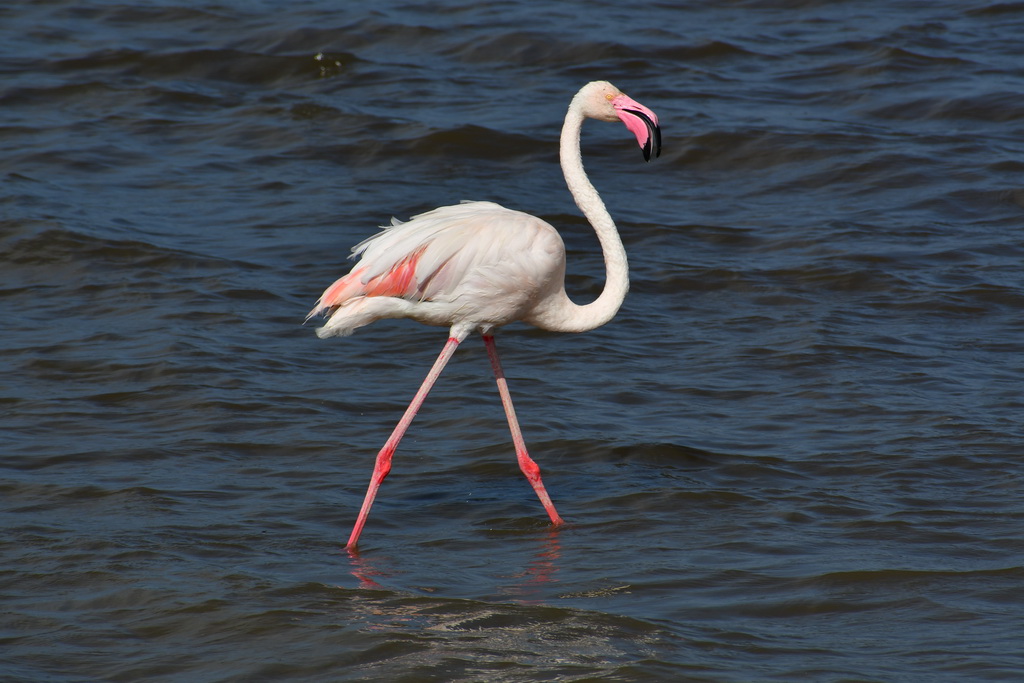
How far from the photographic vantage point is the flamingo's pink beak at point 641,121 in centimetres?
691

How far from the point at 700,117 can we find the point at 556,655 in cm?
933

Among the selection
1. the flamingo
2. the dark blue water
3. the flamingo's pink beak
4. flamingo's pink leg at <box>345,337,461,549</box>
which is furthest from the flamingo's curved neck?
the dark blue water

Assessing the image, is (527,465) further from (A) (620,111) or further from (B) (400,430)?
(A) (620,111)

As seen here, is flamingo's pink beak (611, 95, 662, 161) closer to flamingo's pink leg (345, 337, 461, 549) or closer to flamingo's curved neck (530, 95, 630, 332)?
flamingo's curved neck (530, 95, 630, 332)

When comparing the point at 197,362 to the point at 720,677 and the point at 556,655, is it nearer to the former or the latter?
the point at 556,655

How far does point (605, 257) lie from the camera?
6.88 m

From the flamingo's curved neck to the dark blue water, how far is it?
1045mm

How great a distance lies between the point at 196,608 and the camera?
5922mm

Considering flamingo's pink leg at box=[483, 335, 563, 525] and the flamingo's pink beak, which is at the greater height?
the flamingo's pink beak

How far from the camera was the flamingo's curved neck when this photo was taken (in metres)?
6.89

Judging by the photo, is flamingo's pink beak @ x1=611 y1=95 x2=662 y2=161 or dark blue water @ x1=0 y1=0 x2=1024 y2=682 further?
flamingo's pink beak @ x1=611 y1=95 x2=662 y2=161

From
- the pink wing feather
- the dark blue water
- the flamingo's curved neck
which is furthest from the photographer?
the flamingo's curved neck

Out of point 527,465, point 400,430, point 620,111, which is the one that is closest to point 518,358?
point 527,465

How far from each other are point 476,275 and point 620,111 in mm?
1209
